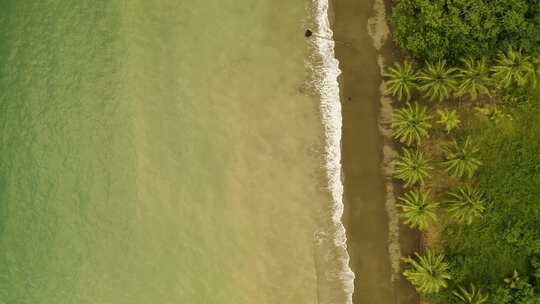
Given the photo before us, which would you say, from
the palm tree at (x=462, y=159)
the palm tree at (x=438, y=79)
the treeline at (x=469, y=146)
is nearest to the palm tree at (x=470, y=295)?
the treeline at (x=469, y=146)

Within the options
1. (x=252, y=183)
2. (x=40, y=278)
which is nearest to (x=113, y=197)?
(x=40, y=278)

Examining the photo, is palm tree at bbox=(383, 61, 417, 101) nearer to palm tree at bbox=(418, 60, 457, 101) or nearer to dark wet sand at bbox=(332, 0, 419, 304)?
palm tree at bbox=(418, 60, 457, 101)

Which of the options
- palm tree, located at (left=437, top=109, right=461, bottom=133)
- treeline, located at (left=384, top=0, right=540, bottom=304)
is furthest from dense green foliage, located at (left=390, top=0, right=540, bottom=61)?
palm tree, located at (left=437, top=109, right=461, bottom=133)

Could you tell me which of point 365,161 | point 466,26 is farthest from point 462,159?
point 466,26

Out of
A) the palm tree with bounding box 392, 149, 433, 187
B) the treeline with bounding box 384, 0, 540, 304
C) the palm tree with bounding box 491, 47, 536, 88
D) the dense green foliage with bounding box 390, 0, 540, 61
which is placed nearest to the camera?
the palm tree with bounding box 491, 47, 536, 88

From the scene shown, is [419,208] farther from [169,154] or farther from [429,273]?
[169,154]
